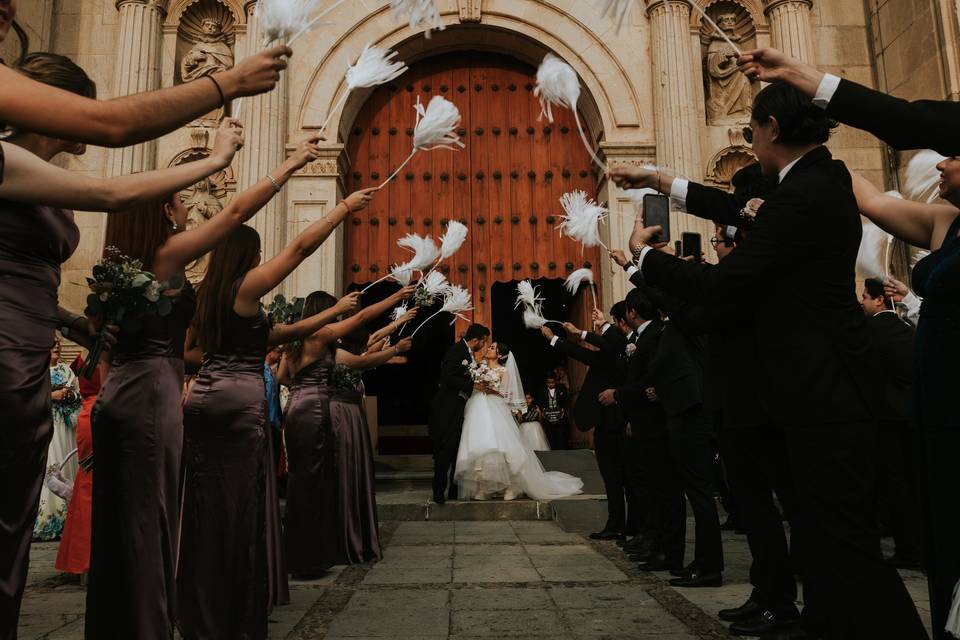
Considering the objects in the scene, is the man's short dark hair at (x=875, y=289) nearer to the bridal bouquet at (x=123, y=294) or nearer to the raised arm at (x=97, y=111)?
the bridal bouquet at (x=123, y=294)

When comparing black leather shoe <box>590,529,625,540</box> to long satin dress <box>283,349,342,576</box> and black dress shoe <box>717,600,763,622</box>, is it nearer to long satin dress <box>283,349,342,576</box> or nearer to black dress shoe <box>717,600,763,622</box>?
long satin dress <box>283,349,342,576</box>

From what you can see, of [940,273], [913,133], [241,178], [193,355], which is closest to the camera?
[913,133]

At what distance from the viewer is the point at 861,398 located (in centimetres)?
247

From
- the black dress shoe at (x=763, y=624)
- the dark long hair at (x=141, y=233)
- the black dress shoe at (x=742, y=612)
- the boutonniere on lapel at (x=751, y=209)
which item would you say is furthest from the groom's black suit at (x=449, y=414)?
the dark long hair at (x=141, y=233)

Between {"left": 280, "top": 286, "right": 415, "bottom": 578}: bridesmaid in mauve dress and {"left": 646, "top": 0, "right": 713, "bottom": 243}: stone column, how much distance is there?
20.8 feet

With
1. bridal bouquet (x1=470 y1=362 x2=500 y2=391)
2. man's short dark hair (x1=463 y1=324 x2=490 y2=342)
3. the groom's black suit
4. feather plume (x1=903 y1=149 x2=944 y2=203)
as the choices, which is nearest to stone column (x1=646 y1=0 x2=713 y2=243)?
man's short dark hair (x1=463 y1=324 x2=490 y2=342)

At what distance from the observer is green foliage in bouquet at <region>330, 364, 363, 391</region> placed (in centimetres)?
638

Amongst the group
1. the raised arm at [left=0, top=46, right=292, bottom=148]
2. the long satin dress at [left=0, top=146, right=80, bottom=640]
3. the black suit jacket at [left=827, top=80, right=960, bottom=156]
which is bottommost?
the long satin dress at [left=0, top=146, right=80, bottom=640]

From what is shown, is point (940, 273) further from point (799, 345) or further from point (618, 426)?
point (618, 426)

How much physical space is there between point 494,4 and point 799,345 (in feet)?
34.1

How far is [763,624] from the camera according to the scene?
361 centimetres

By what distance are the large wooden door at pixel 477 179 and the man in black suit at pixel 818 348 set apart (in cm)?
877

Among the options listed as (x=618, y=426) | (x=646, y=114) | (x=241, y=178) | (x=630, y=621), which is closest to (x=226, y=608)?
(x=630, y=621)

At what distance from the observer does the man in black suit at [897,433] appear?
18.1 feet
